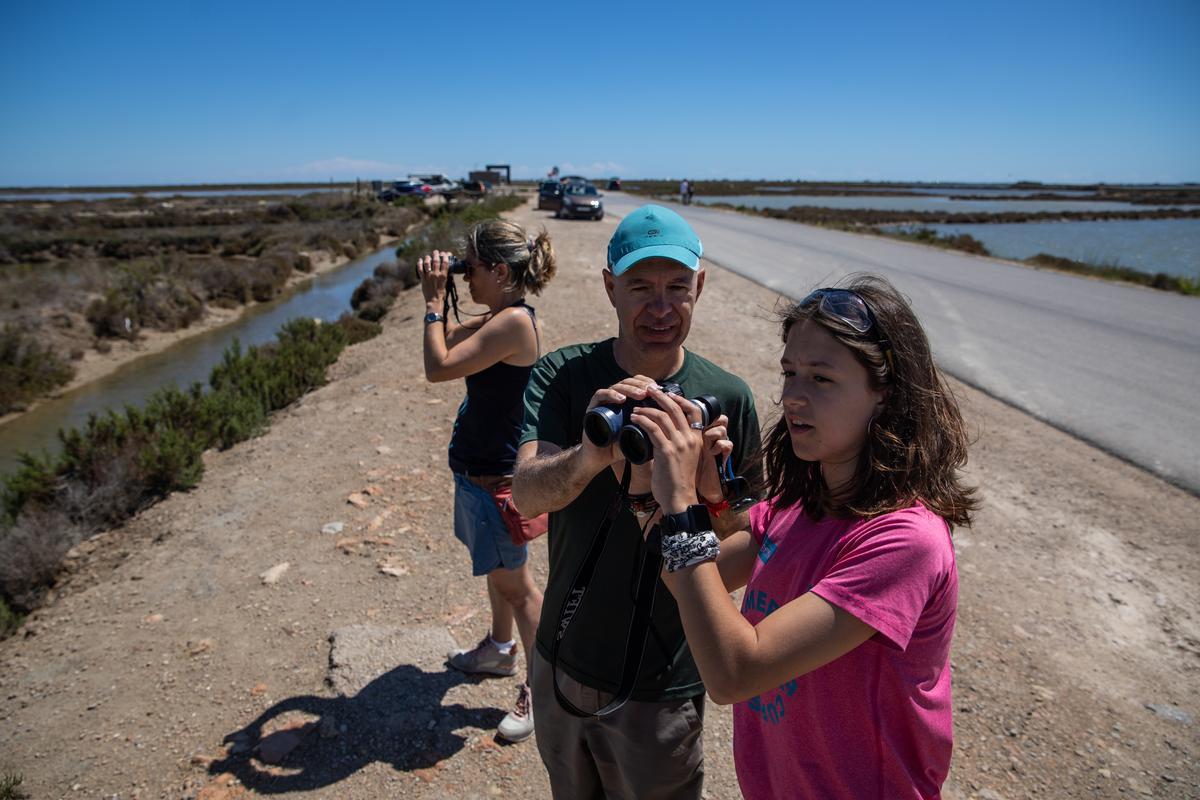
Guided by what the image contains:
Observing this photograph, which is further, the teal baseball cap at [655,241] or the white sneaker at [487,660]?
the white sneaker at [487,660]

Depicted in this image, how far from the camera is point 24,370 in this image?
1280 centimetres

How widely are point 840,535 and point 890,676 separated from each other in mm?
269

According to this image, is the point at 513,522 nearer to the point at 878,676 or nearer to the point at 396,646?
the point at 396,646

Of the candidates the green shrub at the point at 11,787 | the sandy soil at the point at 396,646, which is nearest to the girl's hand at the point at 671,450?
the sandy soil at the point at 396,646

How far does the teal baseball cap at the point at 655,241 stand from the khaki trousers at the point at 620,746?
1126 millimetres

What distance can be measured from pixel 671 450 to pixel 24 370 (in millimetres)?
15554

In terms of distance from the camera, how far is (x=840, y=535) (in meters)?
1.42

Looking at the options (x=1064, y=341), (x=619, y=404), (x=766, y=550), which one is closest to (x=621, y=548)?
(x=766, y=550)

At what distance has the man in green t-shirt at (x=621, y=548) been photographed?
184 centimetres

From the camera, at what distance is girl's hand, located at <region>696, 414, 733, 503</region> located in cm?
152

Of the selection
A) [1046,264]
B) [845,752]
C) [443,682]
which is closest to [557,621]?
[845,752]

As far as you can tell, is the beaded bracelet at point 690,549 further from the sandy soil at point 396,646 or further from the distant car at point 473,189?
the distant car at point 473,189

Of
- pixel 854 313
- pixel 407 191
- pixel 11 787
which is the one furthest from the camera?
pixel 407 191

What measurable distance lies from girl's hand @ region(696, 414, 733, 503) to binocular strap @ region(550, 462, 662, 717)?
16cm
